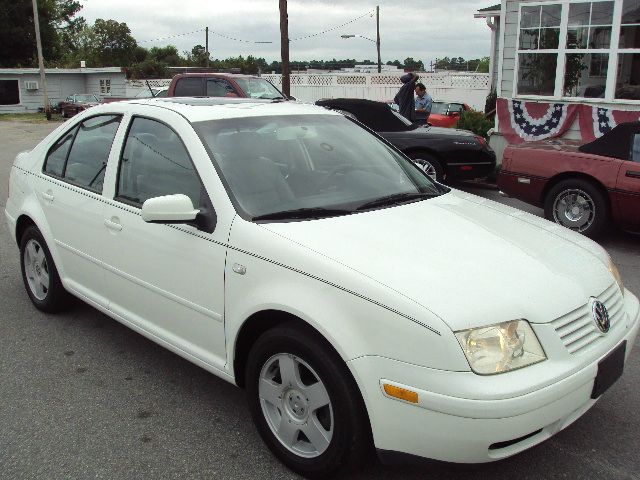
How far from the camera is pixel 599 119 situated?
1195 cm

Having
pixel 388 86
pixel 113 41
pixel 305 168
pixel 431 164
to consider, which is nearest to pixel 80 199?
pixel 305 168

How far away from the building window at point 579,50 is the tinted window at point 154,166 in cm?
1045

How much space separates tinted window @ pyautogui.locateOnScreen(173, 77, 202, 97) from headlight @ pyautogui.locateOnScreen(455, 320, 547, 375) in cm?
1182

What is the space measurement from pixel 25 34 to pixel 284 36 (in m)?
38.2

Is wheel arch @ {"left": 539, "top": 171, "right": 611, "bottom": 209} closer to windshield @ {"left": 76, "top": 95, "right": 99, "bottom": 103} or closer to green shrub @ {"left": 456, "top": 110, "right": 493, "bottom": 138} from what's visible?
green shrub @ {"left": 456, "top": 110, "right": 493, "bottom": 138}

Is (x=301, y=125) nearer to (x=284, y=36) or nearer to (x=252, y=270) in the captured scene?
(x=252, y=270)

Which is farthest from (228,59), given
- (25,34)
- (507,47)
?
(507,47)

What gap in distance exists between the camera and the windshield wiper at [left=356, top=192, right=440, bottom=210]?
3.37 m

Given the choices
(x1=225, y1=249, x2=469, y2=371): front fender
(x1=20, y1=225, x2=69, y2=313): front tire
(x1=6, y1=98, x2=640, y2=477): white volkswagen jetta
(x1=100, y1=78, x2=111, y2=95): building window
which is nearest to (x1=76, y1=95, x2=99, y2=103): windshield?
(x1=100, y1=78, x2=111, y2=95): building window

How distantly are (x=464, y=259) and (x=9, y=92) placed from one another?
4467 cm

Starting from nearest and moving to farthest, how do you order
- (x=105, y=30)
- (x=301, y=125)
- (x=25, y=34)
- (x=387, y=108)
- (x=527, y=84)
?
(x=301, y=125) → (x=387, y=108) → (x=527, y=84) → (x=25, y=34) → (x=105, y=30)

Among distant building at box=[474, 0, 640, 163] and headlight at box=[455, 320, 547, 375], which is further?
distant building at box=[474, 0, 640, 163]

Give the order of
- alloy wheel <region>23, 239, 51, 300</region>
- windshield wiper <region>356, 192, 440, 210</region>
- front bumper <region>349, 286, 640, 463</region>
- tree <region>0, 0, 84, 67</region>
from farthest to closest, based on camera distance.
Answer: tree <region>0, 0, 84, 67</region>, alloy wheel <region>23, 239, 51, 300</region>, windshield wiper <region>356, 192, 440, 210</region>, front bumper <region>349, 286, 640, 463</region>

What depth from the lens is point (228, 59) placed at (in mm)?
83875
